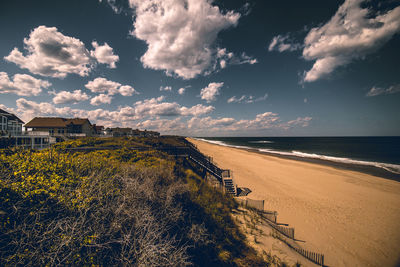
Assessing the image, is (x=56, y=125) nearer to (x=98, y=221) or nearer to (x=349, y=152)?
(x=98, y=221)

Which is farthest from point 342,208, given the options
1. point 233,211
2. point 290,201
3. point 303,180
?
point 233,211

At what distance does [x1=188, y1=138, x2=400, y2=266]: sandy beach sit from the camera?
27.9 ft

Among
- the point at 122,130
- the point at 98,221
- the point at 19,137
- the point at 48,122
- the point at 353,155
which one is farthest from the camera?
the point at 122,130

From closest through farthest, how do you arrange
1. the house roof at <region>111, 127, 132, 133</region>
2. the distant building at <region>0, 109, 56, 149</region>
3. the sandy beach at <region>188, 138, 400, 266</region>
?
the sandy beach at <region>188, 138, 400, 266</region> < the distant building at <region>0, 109, 56, 149</region> < the house roof at <region>111, 127, 132, 133</region>

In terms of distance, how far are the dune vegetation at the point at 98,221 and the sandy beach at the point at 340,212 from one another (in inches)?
248

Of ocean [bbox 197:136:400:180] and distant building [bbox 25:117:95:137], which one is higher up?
distant building [bbox 25:117:95:137]

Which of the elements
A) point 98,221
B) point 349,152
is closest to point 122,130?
point 98,221

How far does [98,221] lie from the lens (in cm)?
408

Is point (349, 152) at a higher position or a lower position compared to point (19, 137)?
lower

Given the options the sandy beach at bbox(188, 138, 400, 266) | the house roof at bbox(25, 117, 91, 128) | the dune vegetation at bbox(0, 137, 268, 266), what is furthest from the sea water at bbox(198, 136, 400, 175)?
the house roof at bbox(25, 117, 91, 128)

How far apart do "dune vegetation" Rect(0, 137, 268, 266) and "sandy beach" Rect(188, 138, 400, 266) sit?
6289mm

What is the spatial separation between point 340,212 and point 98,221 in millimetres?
18171

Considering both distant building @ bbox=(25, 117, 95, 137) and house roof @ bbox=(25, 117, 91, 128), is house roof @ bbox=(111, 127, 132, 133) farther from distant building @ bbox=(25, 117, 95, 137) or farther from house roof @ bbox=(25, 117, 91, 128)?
house roof @ bbox=(25, 117, 91, 128)

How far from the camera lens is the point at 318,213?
1214 centimetres
